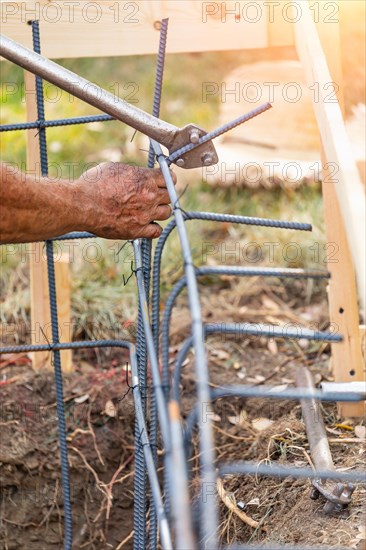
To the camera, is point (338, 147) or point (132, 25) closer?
point (338, 147)

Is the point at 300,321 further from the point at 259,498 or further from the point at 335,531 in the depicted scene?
the point at 335,531

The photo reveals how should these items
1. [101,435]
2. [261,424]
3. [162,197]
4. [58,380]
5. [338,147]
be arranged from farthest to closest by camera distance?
[101,435]
[261,424]
[58,380]
[162,197]
[338,147]

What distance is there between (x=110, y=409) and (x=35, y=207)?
4.09ft

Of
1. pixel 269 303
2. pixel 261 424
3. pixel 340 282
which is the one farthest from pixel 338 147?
pixel 269 303

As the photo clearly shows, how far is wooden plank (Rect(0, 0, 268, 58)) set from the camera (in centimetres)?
253

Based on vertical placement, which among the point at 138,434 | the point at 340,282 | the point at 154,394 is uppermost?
the point at 340,282

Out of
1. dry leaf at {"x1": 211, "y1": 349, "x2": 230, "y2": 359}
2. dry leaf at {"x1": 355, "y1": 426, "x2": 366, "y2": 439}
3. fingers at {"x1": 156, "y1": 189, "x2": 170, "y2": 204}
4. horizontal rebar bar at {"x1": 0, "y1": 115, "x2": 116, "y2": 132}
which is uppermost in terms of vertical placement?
horizontal rebar bar at {"x1": 0, "y1": 115, "x2": 116, "y2": 132}

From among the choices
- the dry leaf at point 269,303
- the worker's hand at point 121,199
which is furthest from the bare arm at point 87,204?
the dry leaf at point 269,303

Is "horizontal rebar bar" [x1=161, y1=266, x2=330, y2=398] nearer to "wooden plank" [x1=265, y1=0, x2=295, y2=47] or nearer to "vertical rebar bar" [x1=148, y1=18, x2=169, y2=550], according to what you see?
"vertical rebar bar" [x1=148, y1=18, x2=169, y2=550]

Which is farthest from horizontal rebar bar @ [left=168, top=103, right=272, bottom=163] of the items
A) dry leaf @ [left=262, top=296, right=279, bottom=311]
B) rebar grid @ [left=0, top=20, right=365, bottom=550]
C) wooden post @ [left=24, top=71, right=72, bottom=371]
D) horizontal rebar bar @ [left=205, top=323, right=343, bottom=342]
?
dry leaf @ [left=262, top=296, right=279, bottom=311]

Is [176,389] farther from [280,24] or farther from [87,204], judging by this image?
[280,24]

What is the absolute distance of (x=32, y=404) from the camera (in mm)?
2996

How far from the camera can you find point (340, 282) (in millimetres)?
2607

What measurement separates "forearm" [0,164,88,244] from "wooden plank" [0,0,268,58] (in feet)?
2.47
